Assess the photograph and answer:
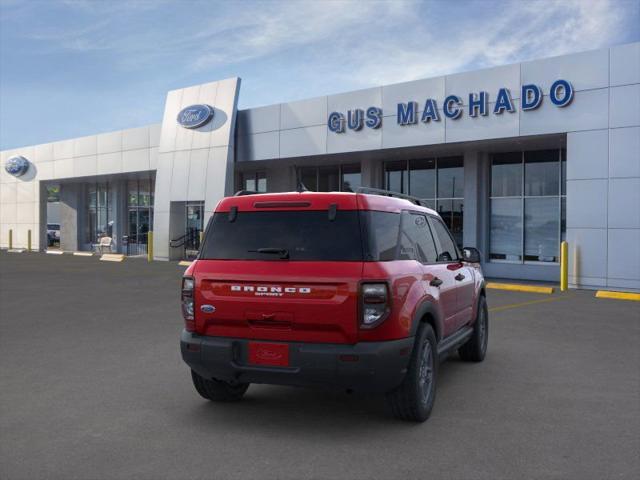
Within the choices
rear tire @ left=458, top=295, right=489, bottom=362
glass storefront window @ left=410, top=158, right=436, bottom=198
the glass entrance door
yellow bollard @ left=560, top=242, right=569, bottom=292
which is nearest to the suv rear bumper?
rear tire @ left=458, top=295, right=489, bottom=362

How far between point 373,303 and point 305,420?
1.29 meters

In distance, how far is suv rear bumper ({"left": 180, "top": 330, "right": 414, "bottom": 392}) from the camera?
4352mm

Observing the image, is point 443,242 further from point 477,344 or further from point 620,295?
point 620,295

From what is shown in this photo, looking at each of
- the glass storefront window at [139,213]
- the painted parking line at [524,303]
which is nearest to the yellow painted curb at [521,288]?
the painted parking line at [524,303]

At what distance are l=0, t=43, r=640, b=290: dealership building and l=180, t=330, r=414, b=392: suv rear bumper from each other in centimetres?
1268

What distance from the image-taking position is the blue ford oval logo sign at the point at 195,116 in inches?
965

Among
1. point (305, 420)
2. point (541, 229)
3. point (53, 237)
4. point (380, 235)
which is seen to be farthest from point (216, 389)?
point (53, 237)

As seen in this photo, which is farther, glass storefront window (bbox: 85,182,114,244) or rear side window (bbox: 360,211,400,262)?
glass storefront window (bbox: 85,182,114,244)

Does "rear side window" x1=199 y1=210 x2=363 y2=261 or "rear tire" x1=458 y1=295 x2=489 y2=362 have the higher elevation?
"rear side window" x1=199 y1=210 x2=363 y2=261

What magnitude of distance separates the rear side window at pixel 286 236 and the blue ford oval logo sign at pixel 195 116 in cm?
2038

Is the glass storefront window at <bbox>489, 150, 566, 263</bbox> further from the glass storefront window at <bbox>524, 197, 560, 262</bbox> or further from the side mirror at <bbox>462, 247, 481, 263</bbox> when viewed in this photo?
the side mirror at <bbox>462, 247, 481, 263</bbox>

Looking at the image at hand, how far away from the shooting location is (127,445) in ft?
14.3

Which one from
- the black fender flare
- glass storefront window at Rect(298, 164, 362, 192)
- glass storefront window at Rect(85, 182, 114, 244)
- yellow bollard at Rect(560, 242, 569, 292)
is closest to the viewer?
the black fender flare

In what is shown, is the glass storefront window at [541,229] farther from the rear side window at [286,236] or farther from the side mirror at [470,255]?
the rear side window at [286,236]
